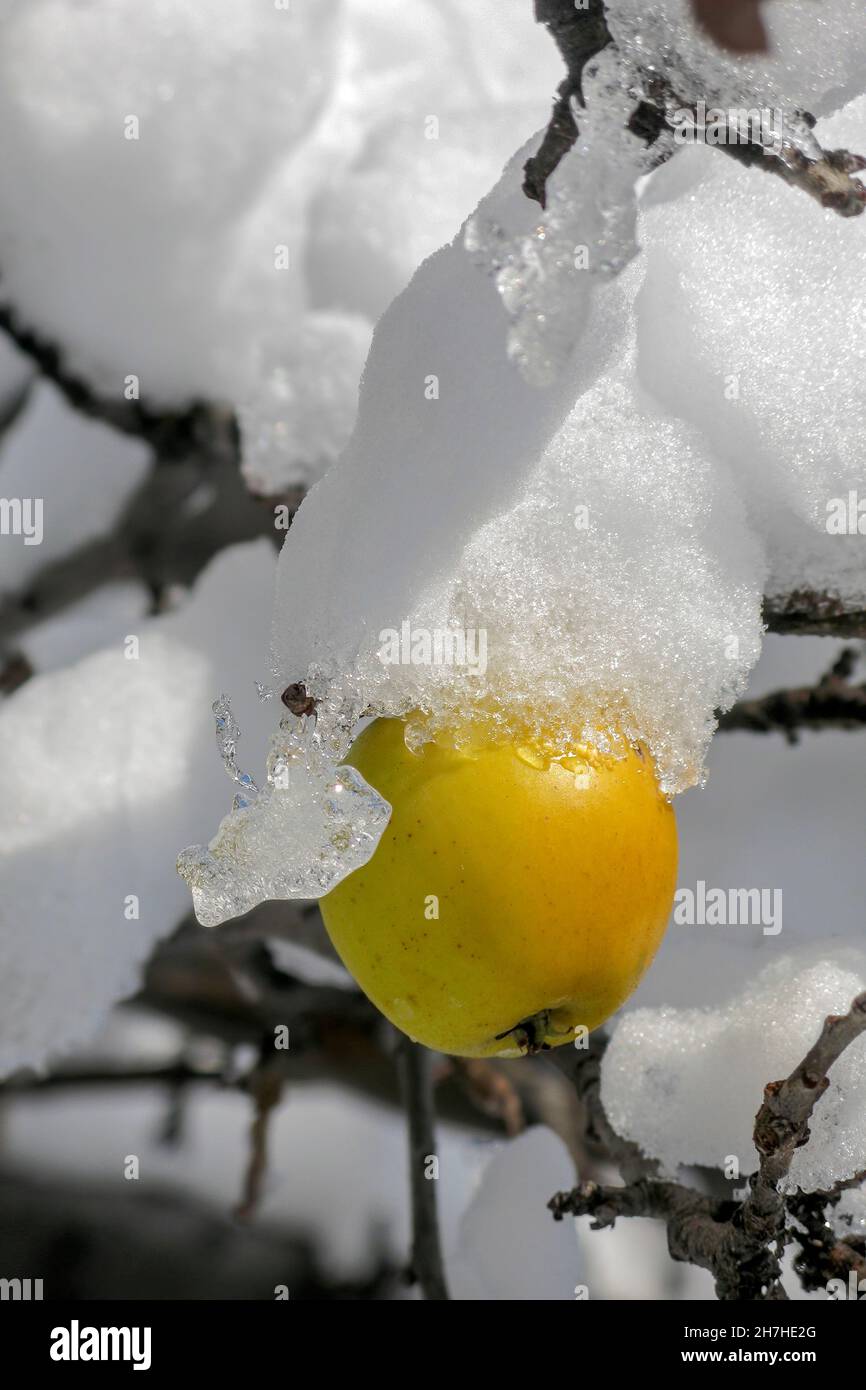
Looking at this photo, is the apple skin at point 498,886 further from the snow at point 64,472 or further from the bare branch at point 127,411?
the snow at point 64,472

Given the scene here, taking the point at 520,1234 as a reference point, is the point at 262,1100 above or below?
above

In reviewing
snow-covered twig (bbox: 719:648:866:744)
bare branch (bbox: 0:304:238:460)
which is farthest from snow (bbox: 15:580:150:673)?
snow-covered twig (bbox: 719:648:866:744)

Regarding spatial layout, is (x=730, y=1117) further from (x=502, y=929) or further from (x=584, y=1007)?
(x=502, y=929)

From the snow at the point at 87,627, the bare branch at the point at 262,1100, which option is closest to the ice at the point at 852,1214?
the bare branch at the point at 262,1100

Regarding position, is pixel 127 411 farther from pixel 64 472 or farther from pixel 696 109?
pixel 696 109

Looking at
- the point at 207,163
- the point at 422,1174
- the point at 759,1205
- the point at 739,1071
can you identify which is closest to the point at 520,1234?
the point at 422,1174
